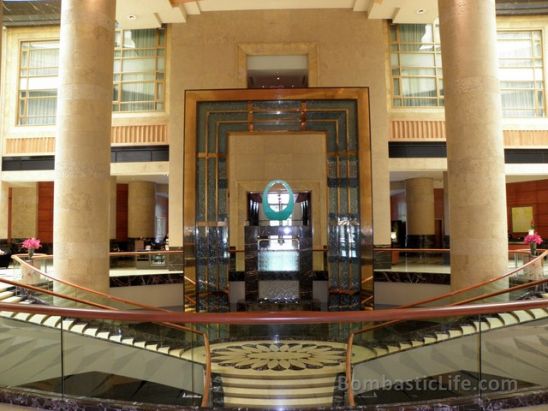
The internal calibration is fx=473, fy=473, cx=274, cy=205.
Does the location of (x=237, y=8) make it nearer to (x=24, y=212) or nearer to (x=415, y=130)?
(x=415, y=130)

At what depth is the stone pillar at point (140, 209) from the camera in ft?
70.0

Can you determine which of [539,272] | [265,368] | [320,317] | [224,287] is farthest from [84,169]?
[539,272]

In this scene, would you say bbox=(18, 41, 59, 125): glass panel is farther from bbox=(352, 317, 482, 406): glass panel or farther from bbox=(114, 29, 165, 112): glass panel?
bbox=(352, 317, 482, 406): glass panel

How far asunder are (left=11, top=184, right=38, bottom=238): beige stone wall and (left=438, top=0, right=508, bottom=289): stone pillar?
1722cm

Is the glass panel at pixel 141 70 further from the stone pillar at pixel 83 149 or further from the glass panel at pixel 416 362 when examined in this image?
the glass panel at pixel 416 362

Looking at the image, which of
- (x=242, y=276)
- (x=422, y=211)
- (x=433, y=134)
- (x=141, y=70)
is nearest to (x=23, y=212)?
(x=141, y=70)

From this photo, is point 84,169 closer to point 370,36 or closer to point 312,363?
point 312,363

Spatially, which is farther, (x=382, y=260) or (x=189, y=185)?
(x=382, y=260)

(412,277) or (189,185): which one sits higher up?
(189,185)

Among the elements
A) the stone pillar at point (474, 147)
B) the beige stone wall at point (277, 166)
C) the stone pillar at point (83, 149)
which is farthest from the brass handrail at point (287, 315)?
the beige stone wall at point (277, 166)

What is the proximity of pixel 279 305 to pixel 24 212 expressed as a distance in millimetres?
13341

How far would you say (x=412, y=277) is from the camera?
12023 millimetres

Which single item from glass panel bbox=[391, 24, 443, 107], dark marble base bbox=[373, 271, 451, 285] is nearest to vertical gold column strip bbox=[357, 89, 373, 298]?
dark marble base bbox=[373, 271, 451, 285]

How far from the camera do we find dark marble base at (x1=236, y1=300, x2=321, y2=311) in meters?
11.5
